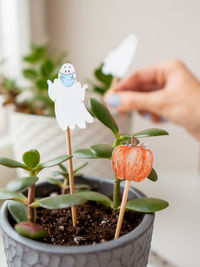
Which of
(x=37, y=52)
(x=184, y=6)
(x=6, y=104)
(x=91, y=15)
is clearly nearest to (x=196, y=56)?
(x=184, y=6)

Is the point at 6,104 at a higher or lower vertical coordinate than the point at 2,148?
higher

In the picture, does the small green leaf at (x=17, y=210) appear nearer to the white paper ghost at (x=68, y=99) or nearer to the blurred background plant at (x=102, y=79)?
the white paper ghost at (x=68, y=99)

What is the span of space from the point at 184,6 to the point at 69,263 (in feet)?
3.22

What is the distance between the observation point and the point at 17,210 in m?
0.38

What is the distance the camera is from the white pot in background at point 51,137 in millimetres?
689

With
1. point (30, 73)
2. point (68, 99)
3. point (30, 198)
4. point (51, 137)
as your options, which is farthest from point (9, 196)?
point (30, 73)

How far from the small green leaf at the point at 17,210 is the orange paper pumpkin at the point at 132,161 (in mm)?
129

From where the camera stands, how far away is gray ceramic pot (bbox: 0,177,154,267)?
0.31 meters

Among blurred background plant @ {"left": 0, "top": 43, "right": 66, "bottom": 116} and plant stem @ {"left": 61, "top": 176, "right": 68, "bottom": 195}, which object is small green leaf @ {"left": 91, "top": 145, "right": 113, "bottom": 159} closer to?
plant stem @ {"left": 61, "top": 176, "right": 68, "bottom": 195}

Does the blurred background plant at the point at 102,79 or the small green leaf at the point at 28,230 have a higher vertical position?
the blurred background plant at the point at 102,79

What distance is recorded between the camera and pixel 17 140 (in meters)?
0.74

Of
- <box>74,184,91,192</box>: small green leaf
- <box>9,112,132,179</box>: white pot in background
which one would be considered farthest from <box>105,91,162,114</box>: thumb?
<box>74,184,91,192</box>: small green leaf

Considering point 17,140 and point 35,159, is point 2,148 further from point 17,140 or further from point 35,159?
point 35,159

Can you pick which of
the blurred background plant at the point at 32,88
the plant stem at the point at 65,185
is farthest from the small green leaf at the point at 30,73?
the plant stem at the point at 65,185
